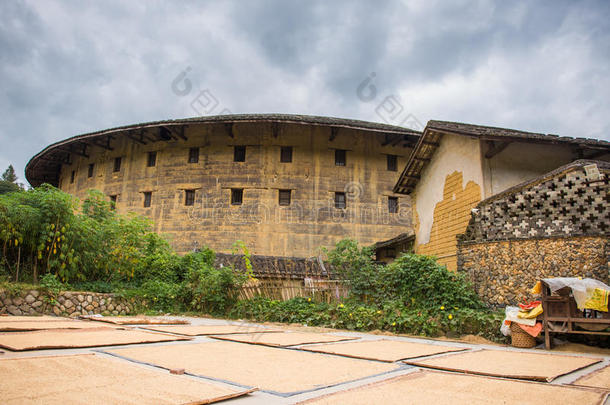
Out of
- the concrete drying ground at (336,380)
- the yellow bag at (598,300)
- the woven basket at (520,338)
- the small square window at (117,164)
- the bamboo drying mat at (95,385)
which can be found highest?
the small square window at (117,164)

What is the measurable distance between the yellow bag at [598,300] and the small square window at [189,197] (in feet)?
55.3

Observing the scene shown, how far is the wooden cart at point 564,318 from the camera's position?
5.34 m

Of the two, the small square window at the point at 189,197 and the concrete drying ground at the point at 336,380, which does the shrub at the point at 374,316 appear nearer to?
the concrete drying ground at the point at 336,380

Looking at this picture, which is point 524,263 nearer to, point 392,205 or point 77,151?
point 392,205

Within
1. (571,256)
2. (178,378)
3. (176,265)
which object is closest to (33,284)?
(176,265)

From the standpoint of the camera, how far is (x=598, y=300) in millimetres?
5172

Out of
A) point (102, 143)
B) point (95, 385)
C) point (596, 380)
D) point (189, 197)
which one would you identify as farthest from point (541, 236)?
point (102, 143)

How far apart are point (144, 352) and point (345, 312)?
5016 millimetres

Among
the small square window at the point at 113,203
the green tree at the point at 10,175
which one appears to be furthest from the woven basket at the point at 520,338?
the green tree at the point at 10,175

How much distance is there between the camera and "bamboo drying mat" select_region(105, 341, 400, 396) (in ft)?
8.13

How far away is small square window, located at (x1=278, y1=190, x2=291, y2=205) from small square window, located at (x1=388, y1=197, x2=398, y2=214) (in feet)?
16.8

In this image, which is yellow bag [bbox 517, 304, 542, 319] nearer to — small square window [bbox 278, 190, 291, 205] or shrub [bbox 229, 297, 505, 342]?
shrub [bbox 229, 297, 505, 342]

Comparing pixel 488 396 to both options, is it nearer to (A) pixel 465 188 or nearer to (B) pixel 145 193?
(A) pixel 465 188

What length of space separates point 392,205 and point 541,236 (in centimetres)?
1216
